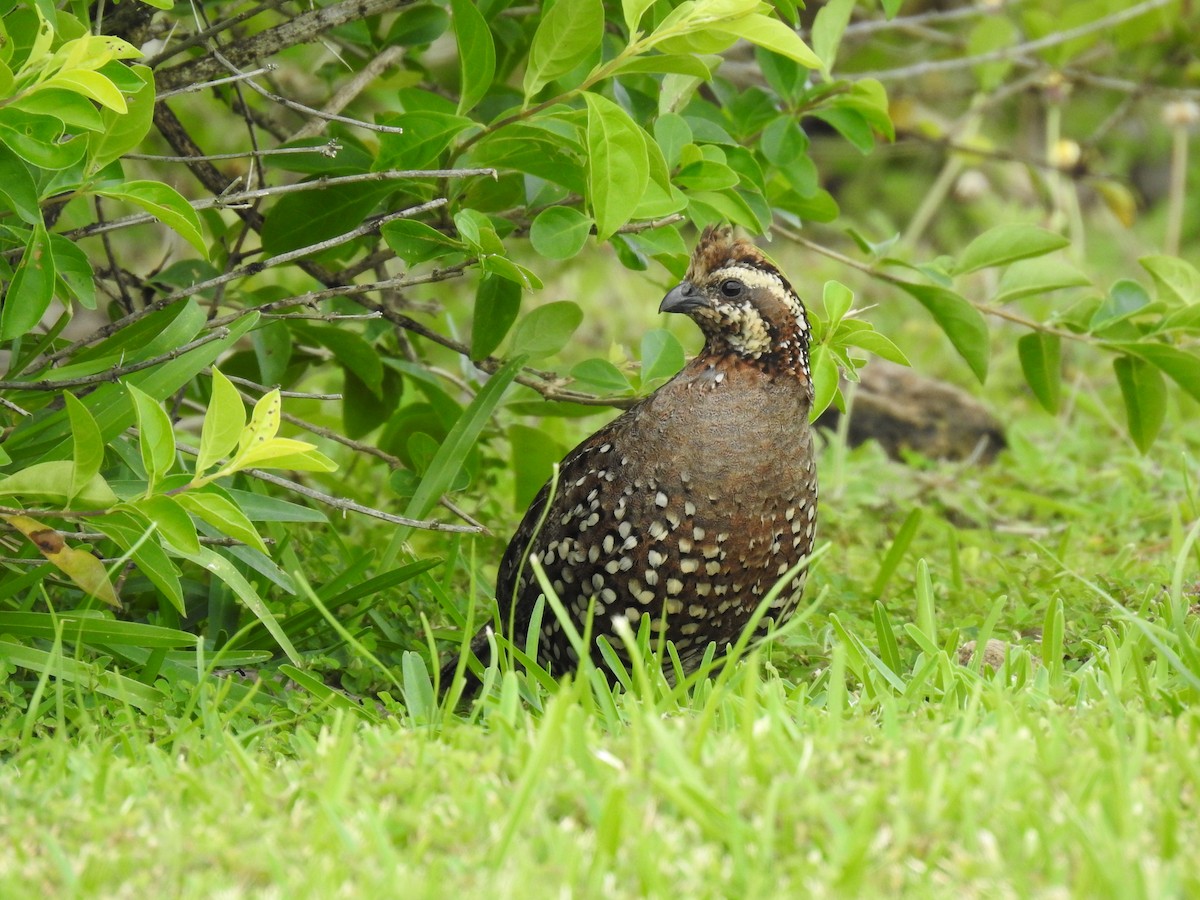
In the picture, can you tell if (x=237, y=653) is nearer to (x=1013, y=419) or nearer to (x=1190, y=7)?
(x=1013, y=419)

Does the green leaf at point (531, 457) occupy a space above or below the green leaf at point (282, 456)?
below

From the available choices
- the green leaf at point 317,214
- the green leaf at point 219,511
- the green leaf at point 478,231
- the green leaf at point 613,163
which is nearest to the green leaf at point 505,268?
the green leaf at point 478,231

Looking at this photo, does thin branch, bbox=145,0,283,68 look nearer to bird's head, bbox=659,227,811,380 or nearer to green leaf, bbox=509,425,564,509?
bird's head, bbox=659,227,811,380

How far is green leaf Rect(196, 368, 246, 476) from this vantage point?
2648mm

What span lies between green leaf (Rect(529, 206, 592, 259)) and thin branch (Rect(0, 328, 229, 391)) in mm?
824

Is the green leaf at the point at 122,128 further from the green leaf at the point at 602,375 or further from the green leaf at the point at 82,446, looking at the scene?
the green leaf at the point at 602,375

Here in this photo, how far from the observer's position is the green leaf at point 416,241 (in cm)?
330

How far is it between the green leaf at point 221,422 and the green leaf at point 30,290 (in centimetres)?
58

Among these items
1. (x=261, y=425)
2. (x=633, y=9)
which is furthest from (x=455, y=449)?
(x=633, y=9)

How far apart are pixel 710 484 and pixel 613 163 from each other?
93cm

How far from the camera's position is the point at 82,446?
2754 millimetres

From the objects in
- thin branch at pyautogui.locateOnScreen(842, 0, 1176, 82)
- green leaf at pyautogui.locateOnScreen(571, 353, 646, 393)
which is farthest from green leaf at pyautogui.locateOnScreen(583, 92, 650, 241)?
thin branch at pyautogui.locateOnScreen(842, 0, 1176, 82)

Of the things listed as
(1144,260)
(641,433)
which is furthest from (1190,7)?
(641,433)

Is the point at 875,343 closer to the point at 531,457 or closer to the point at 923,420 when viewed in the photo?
the point at 531,457
